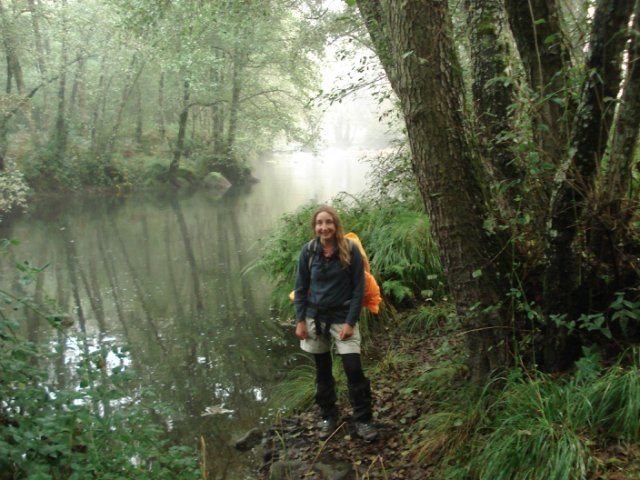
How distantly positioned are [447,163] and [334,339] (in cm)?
174

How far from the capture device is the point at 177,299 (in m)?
10.2

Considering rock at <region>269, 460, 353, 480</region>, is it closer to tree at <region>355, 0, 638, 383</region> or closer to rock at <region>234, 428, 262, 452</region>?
rock at <region>234, 428, 262, 452</region>

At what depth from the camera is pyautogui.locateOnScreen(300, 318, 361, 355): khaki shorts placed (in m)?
4.59

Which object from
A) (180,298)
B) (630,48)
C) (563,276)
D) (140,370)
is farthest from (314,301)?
(180,298)

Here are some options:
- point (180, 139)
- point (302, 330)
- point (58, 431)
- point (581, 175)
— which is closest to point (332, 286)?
point (302, 330)

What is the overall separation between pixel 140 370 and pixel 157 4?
668cm

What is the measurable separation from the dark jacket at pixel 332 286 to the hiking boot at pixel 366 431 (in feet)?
2.67

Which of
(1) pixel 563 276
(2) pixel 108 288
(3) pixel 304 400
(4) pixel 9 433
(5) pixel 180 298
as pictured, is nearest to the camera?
(4) pixel 9 433

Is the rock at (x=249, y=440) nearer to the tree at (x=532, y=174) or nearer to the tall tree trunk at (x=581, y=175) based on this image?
the tree at (x=532, y=174)

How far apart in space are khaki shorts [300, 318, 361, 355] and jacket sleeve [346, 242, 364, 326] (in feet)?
0.42

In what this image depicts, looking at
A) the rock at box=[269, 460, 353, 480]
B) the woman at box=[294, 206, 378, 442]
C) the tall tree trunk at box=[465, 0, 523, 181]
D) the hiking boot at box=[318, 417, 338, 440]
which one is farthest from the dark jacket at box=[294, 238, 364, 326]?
the tall tree trunk at box=[465, 0, 523, 181]

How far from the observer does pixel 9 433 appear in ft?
9.90

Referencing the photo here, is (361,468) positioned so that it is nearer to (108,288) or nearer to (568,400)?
(568,400)

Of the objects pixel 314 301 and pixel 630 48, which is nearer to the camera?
pixel 630 48
